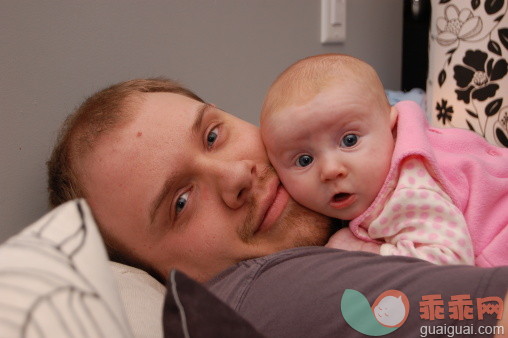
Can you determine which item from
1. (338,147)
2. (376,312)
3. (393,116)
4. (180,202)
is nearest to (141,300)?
(180,202)

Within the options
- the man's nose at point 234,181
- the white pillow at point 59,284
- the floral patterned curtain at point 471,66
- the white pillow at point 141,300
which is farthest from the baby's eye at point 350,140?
the floral patterned curtain at point 471,66

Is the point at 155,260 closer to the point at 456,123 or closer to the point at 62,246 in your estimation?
the point at 62,246

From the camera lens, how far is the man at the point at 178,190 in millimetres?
963

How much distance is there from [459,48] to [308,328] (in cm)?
142

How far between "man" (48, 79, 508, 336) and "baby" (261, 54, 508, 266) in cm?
8

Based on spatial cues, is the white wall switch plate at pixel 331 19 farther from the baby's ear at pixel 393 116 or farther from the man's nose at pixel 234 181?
the man's nose at pixel 234 181

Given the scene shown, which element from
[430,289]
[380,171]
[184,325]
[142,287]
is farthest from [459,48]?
[184,325]

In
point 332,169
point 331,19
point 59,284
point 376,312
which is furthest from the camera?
point 331,19

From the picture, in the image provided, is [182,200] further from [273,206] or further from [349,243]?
[349,243]

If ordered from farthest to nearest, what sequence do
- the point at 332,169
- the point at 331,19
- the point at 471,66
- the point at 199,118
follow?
the point at 331,19 < the point at 471,66 < the point at 199,118 < the point at 332,169

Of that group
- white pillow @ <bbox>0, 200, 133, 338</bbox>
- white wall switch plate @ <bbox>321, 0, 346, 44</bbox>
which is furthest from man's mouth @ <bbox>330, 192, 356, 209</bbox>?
white wall switch plate @ <bbox>321, 0, 346, 44</bbox>

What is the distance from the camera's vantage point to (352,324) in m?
0.69

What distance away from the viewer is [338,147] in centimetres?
97

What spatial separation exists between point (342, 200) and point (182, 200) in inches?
13.6
